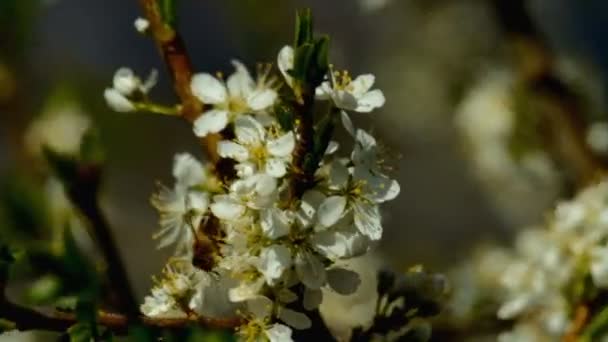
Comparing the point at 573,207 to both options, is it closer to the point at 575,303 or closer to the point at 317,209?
the point at 575,303

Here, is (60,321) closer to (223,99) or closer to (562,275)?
(223,99)

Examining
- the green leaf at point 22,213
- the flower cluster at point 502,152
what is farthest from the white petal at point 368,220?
the flower cluster at point 502,152

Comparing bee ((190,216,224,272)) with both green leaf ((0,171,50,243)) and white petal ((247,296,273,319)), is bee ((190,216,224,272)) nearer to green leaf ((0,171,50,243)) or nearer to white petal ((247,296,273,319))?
white petal ((247,296,273,319))

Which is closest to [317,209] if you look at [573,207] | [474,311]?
[573,207]

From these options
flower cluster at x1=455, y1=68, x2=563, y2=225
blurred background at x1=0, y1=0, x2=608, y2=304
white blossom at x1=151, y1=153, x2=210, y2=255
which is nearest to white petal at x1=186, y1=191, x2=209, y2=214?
white blossom at x1=151, y1=153, x2=210, y2=255

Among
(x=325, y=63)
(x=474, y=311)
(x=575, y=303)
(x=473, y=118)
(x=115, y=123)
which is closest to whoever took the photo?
(x=325, y=63)

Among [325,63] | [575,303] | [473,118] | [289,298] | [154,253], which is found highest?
[473,118]

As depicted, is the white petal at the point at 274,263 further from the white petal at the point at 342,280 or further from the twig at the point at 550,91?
the twig at the point at 550,91

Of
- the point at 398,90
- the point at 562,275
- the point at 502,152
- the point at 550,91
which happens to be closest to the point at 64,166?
the point at 562,275
